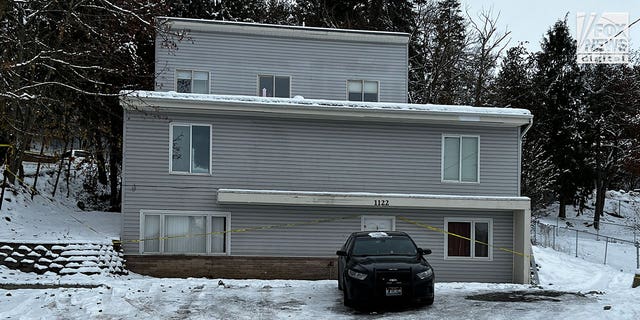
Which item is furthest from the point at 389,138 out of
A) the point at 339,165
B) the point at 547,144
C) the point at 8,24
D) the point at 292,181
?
the point at 547,144

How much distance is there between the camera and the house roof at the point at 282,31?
2375 cm

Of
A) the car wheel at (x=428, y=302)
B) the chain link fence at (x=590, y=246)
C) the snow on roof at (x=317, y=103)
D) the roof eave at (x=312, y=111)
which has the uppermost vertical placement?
the snow on roof at (x=317, y=103)

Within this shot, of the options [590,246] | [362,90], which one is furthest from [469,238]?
Result: [590,246]

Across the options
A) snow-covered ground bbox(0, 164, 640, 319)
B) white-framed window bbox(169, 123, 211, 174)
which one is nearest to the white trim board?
white-framed window bbox(169, 123, 211, 174)

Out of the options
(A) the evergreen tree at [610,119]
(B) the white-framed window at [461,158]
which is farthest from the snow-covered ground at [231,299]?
(A) the evergreen tree at [610,119]

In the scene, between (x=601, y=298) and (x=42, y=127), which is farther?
(x=42, y=127)

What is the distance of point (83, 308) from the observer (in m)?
12.5

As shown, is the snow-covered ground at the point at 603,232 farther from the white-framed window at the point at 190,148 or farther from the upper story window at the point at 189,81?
the upper story window at the point at 189,81

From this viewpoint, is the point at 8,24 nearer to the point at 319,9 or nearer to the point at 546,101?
the point at 319,9

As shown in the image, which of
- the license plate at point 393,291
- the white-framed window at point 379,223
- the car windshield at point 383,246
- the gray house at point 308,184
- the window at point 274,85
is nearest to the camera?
the license plate at point 393,291

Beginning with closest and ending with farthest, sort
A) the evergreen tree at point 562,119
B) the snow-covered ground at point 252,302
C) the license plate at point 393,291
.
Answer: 1. the snow-covered ground at point 252,302
2. the license plate at point 393,291
3. the evergreen tree at point 562,119

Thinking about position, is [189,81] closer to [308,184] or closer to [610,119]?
[308,184]

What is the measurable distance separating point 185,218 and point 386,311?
28.7 feet

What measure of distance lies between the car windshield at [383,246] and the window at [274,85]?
11.0 m
